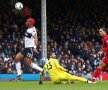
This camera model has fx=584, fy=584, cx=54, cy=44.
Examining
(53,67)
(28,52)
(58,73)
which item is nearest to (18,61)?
(28,52)

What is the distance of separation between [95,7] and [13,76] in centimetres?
1086

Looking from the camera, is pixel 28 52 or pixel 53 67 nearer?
pixel 53 67

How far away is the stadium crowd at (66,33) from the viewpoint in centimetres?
2792

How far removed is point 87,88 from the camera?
15.4 m

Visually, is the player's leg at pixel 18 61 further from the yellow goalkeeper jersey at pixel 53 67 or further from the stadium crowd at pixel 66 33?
the stadium crowd at pixel 66 33

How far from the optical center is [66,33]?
31047 millimetres

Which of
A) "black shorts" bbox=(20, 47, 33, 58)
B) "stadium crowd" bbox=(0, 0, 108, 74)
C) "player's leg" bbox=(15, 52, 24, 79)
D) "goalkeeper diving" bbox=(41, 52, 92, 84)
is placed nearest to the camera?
"goalkeeper diving" bbox=(41, 52, 92, 84)

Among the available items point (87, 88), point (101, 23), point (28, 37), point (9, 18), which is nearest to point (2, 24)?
point (9, 18)

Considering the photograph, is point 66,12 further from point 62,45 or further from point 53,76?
point 53,76

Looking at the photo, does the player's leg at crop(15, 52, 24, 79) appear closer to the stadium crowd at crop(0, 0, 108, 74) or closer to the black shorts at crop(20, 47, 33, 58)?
the black shorts at crop(20, 47, 33, 58)

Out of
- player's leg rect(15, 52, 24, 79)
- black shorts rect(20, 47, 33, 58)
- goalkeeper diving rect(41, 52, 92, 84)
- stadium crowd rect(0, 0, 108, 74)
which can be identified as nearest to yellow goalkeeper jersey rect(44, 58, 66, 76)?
goalkeeper diving rect(41, 52, 92, 84)

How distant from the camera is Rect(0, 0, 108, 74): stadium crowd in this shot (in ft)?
91.6

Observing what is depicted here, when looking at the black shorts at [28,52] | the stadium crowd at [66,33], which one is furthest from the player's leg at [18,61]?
the stadium crowd at [66,33]

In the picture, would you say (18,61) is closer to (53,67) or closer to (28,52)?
(28,52)
